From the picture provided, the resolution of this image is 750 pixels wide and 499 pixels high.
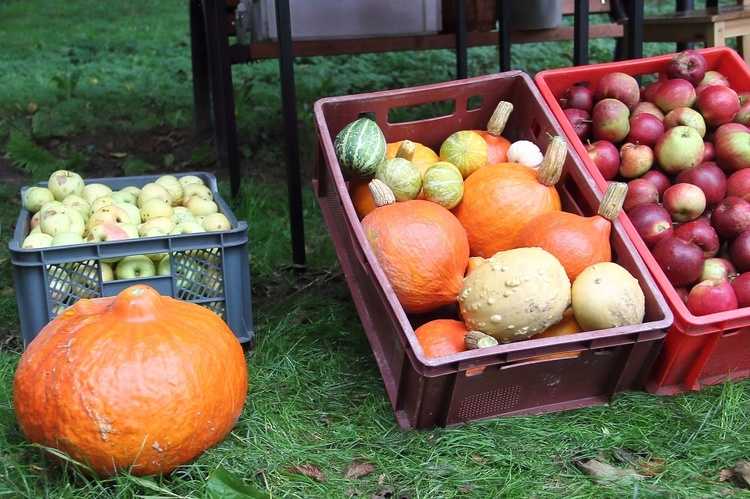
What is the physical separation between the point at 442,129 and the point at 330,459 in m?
1.45

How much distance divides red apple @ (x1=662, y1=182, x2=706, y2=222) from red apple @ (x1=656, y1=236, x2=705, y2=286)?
0.63ft

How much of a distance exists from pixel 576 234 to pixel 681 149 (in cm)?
67

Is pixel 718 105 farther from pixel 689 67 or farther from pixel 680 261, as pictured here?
pixel 680 261

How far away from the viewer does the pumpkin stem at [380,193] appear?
247 cm

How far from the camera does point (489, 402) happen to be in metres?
2.22

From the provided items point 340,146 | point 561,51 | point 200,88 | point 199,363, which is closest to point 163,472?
point 199,363

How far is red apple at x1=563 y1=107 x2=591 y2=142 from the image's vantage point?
115 inches

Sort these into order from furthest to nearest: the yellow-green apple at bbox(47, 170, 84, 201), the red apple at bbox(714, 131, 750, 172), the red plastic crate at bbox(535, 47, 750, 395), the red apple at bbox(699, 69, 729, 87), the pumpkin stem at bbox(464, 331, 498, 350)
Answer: the red apple at bbox(699, 69, 729, 87) < the yellow-green apple at bbox(47, 170, 84, 201) < the red apple at bbox(714, 131, 750, 172) < the red plastic crate at bbox(535, 47, 750, 395) < the pumpkin stem at bbox(464, 331, 498, 350)

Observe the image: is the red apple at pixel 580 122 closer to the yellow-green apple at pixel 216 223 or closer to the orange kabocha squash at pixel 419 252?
the orange kabocha squash at pixel 419 252

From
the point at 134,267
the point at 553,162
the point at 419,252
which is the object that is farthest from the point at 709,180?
the point at 134,267

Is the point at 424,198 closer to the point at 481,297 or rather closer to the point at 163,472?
the point at 481,297

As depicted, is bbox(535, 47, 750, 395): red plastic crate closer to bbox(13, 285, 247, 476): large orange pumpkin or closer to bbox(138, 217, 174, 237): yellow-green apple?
bbox(13, 285, 247, 476): large orange pumpkin

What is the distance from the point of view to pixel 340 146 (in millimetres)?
2621

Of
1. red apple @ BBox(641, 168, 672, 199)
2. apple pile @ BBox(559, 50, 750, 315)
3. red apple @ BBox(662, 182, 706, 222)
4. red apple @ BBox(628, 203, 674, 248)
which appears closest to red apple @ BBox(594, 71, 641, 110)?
apple pile @ BBox(559, 50, 750, 315)
